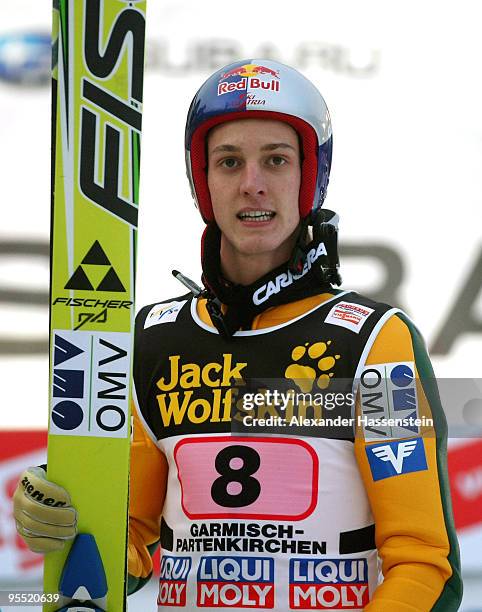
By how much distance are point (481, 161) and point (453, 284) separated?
18.5 inches

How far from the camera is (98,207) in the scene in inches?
76.7

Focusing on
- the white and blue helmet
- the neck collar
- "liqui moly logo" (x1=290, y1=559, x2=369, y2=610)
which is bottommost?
"liqui moly logo" (x1=290, y1=559, x2=369, y2=610)

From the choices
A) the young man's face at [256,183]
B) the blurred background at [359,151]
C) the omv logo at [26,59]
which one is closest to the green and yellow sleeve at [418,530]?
the young man's face at [256,183]

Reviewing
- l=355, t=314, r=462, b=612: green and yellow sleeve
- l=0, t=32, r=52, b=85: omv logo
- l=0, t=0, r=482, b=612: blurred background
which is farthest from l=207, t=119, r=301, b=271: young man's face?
l=0, t=32, r=52, b=85: omv logo

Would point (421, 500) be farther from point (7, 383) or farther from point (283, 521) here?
point (7, 383)

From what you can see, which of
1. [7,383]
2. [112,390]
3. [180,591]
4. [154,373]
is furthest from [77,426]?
[7,383]

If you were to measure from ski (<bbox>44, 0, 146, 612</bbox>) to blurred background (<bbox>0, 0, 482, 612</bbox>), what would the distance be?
1856 mm

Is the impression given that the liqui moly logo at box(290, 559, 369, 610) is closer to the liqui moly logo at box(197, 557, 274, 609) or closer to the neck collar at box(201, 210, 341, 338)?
the liqui moly logo at box(197, 557, 274, 609)

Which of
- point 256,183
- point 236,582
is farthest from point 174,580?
point 256,183

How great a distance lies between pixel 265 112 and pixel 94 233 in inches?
15.8

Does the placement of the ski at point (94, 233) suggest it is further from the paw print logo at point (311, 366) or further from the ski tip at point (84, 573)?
the paw print logo at point (311, 366)

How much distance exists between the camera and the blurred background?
12.6 feet

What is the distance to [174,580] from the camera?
195 cm

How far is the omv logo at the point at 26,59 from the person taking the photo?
3.91 metres
